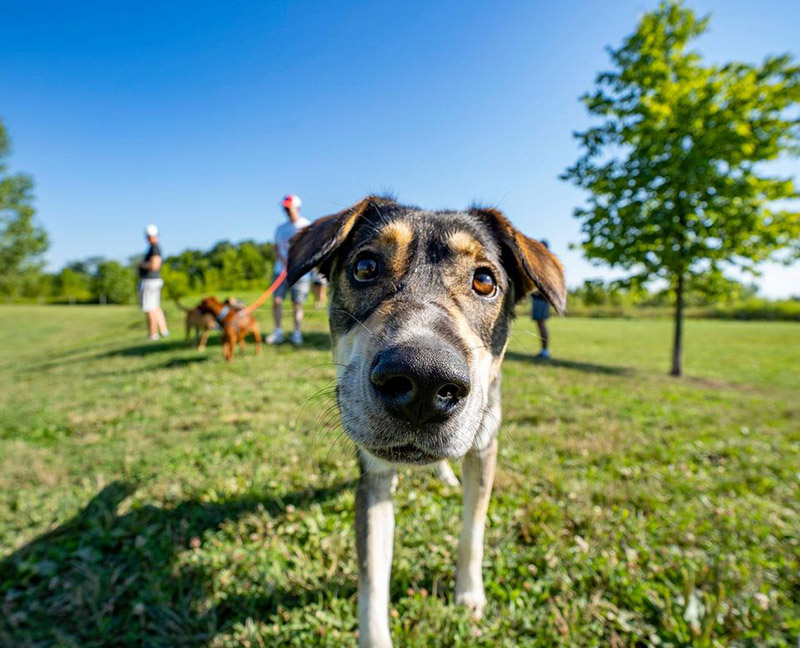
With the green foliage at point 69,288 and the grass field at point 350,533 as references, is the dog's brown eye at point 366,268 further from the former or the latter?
the green foliage at point 69,288

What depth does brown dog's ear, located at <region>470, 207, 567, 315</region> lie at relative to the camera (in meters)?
2.82

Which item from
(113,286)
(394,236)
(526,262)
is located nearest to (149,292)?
(394,236)

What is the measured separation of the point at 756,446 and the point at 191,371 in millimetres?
10703

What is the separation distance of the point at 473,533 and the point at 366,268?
1966 mm

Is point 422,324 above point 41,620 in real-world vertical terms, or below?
above

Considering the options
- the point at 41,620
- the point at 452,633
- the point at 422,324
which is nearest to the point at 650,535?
the point at 452,633

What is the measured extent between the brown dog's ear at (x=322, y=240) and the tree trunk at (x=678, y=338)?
14.4 meters

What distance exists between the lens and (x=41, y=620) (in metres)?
2.56

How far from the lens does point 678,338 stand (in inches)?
551

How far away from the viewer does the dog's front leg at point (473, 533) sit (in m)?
2.62

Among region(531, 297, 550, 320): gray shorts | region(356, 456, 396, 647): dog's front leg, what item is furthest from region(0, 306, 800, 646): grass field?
region(531, 297, 550, 320): gray shorts

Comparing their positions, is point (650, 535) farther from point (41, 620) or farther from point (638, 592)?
Answer: point (41, 620)

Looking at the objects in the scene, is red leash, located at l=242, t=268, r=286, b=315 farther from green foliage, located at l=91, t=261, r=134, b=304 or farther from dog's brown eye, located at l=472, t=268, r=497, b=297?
green foliage, located at l=91, t=261, r=134, b=304

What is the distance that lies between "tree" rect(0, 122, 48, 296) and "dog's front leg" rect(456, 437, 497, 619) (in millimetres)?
74278
